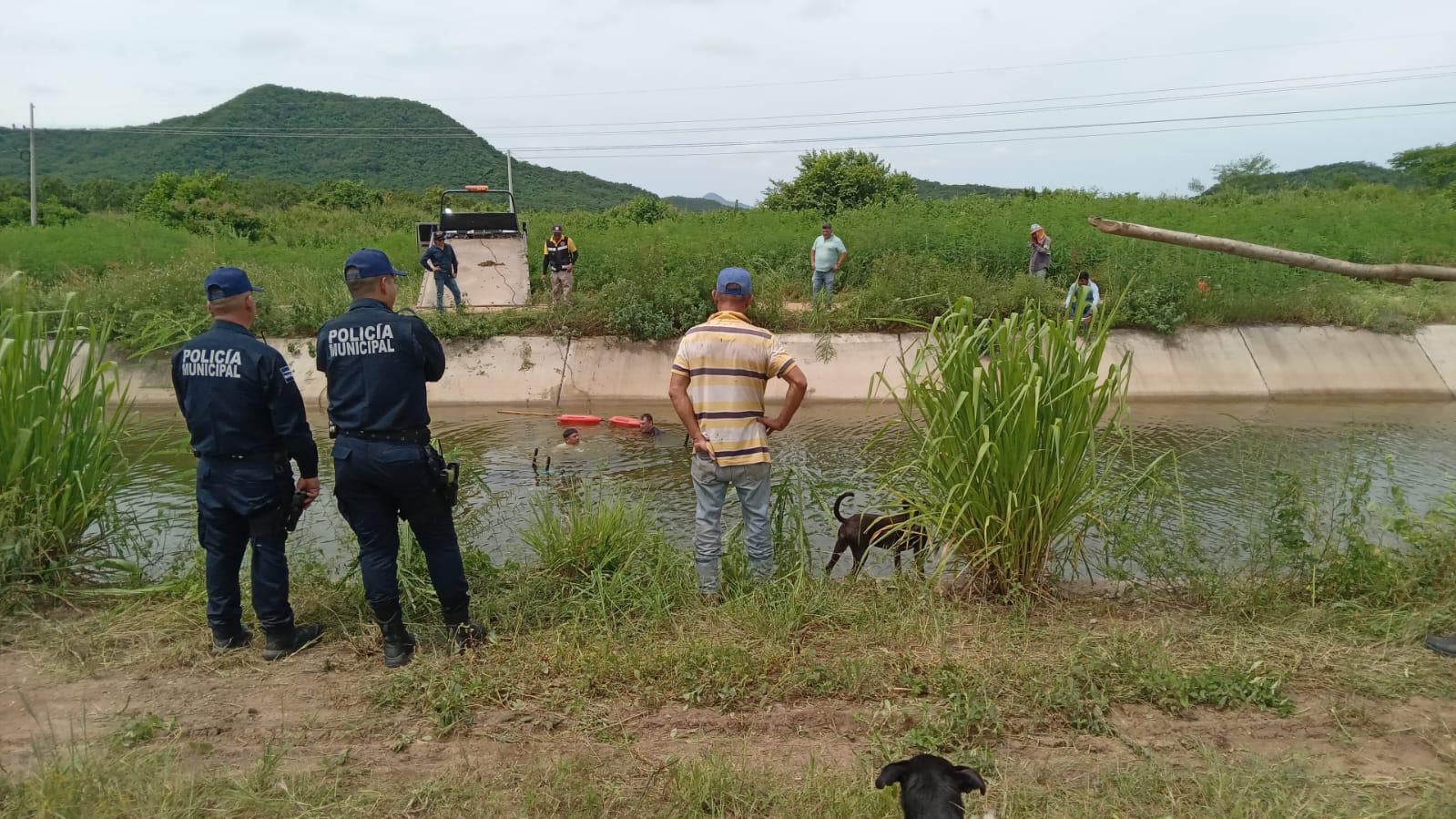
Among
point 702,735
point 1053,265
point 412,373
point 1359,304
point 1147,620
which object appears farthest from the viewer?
point 1053,265

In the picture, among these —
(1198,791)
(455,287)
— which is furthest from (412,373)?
(455,287)

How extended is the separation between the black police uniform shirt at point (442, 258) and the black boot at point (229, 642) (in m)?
11.8

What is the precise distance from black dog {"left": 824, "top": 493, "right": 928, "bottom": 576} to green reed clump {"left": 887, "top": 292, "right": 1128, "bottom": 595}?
0.24m

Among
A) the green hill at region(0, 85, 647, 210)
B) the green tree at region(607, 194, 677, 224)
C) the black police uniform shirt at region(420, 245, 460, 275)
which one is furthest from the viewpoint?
the green hill at region(0, 85, 647, 210)

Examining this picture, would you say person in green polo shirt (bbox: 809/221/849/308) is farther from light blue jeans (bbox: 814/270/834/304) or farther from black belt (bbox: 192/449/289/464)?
black belt (bbox: 192/449/289/464)

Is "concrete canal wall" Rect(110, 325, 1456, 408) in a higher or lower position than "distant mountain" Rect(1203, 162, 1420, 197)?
lower

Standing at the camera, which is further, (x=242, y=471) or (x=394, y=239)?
(x=394, y=239)

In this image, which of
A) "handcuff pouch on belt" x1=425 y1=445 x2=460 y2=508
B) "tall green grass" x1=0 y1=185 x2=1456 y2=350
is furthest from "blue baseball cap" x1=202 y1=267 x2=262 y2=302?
"tall green grass" x1=0 y1=185 x2=1456 y2=350

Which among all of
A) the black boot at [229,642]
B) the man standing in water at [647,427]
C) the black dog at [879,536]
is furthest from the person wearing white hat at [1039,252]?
the black boot at [229,642]

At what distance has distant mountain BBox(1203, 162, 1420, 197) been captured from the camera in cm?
4261

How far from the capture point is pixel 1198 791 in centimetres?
291

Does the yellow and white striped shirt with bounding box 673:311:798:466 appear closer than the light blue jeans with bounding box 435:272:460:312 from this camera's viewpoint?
Yes

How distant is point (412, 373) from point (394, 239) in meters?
20.5

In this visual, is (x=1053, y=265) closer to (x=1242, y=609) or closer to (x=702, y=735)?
(x=1242, y=609)
